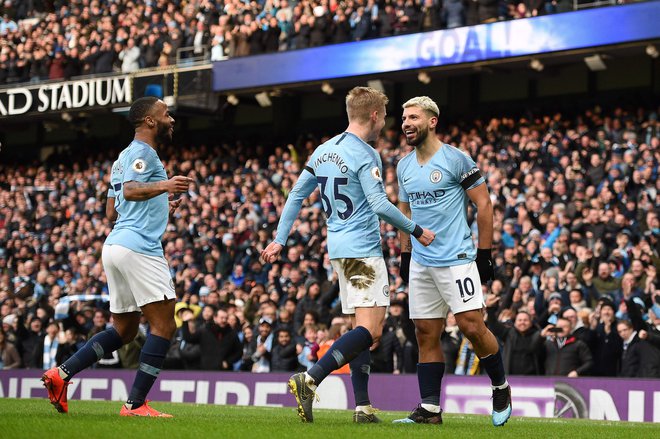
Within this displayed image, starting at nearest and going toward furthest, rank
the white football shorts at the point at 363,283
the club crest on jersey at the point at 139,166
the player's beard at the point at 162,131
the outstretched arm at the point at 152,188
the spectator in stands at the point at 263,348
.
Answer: the outstretched arm at the point at 152,188 < the white football shorts at the point at 363,283 < the club crest on jersey at the point at 139,166 < the player's beard at the point at 162,131 < the spectator in stands at the point at 263,348

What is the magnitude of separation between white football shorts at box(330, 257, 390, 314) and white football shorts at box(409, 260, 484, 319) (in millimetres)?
393

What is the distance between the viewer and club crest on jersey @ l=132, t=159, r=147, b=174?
8672 millimetres

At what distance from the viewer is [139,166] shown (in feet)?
28.5

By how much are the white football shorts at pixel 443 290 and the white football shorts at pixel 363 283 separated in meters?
0.39

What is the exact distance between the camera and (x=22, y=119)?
33.4 meters

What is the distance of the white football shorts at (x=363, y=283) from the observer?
8547mm

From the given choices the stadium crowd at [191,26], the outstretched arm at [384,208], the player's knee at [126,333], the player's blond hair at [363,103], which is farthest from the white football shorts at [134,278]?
the stadium crowd at [191,26]

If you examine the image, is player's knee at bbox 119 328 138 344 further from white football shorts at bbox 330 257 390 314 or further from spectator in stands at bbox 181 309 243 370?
spectator in stands at bbox 181 309 243 370

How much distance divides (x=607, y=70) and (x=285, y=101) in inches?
376

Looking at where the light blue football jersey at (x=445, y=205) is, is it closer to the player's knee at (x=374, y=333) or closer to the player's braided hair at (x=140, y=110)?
the player's knee at (x=374, y=333)

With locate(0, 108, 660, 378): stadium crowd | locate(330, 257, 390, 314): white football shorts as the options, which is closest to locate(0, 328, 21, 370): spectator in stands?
locate(0, 108, 660, 378): stadium crowd

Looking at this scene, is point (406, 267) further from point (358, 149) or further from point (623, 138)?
point (623, 138)

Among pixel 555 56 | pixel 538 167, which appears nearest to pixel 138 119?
pixel 538 167

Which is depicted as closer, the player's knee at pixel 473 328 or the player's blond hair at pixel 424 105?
the player's knee at pixel 473 328
